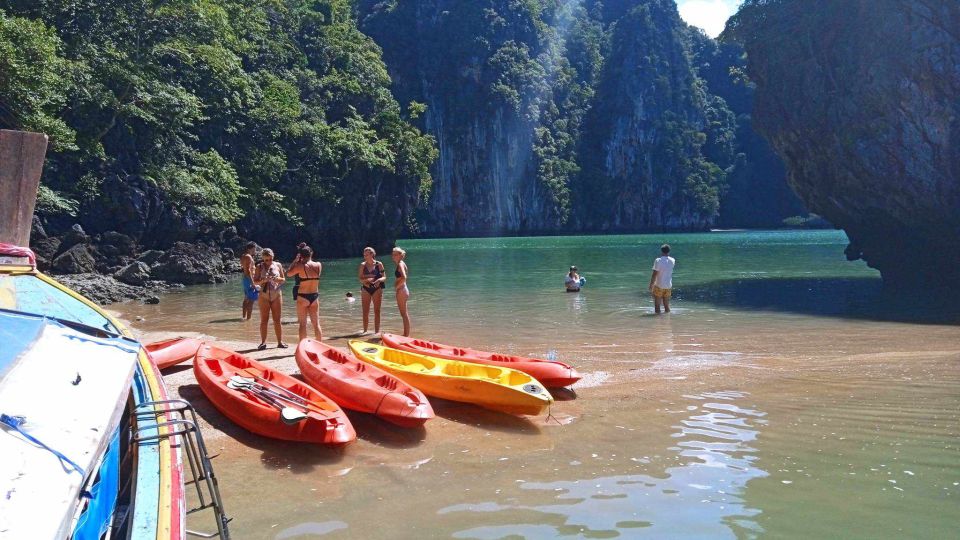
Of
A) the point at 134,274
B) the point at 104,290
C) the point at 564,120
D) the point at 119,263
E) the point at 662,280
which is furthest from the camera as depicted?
the point at 564,120

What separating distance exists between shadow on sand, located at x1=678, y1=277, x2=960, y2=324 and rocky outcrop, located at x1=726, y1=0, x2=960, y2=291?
7.26ft

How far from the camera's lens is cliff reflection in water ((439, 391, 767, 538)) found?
14.5 feet

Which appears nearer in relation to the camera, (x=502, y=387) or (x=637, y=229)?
(x=502, y=387)

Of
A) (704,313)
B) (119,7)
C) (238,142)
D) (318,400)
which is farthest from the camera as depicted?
(238,142)

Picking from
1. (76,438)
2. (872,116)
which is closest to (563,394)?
(76,438)

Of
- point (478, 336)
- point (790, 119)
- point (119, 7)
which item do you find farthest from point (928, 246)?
point (119, 7)

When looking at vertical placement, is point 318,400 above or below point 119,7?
below

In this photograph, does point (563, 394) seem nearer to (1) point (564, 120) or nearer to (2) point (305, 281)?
(2) point (305, 281)

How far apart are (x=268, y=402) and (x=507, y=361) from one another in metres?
3.05

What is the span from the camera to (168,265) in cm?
2369

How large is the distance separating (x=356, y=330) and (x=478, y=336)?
83.2 inches

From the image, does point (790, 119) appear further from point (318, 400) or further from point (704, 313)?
point (318, 400)

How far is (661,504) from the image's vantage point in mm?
4773

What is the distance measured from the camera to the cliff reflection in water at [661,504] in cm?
441
